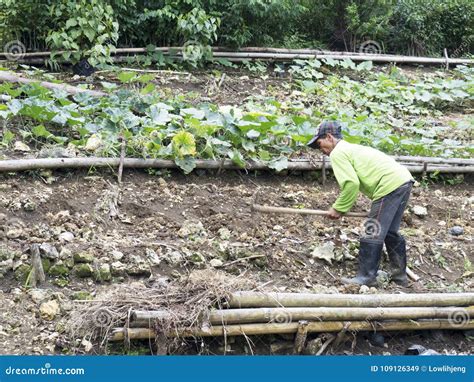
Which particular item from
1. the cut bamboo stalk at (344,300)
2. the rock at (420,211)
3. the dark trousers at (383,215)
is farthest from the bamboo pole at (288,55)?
the cut bamboo stalk at (344,300)

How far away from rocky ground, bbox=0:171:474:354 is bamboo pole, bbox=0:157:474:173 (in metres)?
0.09

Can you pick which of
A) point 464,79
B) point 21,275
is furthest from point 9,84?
point 464,79

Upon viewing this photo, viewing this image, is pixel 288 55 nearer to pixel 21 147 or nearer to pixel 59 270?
pixel 21 147

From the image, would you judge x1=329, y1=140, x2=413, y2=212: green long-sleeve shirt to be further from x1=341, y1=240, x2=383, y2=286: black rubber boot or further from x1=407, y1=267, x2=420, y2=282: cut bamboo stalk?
x1=407, y1=267, x2=420, y2=282: cut bamboo stalk

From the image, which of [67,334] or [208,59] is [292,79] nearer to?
[208,59]

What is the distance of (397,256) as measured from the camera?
6.95 metres

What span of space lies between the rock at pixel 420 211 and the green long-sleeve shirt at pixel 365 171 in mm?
1444

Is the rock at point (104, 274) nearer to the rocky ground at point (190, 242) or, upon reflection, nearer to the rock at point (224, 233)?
the rocky ground at point (190, 242)

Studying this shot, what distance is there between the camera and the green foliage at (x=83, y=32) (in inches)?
431

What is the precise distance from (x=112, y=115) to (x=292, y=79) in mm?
4014

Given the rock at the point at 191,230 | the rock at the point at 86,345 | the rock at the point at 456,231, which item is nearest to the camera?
the rock at the point at 86,345

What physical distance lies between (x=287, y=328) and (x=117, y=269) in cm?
141

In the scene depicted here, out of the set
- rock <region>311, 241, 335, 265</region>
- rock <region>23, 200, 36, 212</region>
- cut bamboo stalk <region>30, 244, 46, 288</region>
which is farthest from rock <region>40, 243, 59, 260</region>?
rock <region>311, 241, 335, 265</region>

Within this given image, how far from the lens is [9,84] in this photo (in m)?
9.12
